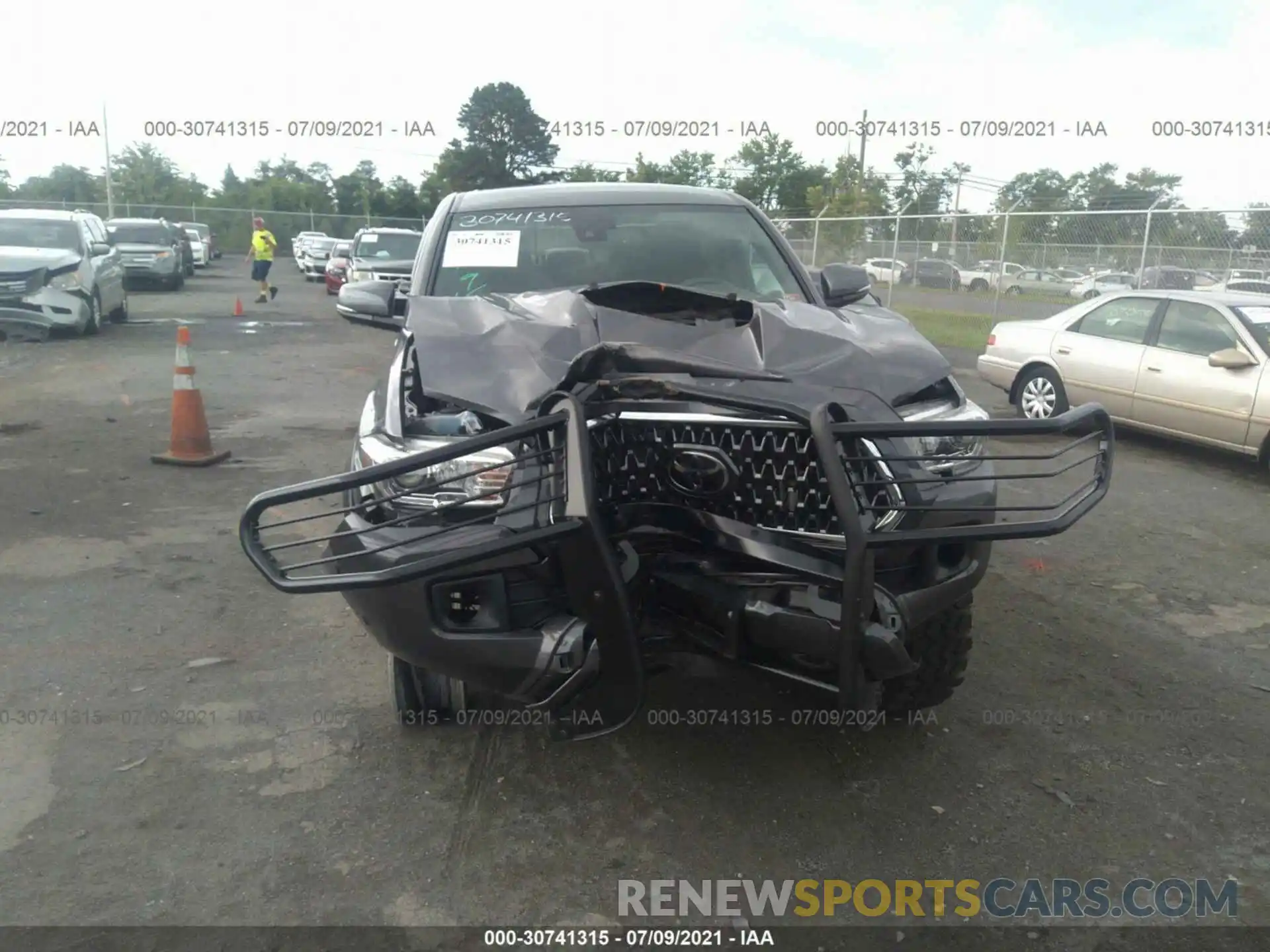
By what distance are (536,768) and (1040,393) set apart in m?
7.46

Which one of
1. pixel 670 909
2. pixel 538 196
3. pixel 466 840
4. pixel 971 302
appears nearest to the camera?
pixel 670 909

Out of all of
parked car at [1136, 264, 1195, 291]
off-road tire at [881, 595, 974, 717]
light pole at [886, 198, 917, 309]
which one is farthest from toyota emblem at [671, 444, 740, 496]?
light pole at [886, 198, 917, 309]

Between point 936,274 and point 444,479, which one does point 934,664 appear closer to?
point 444,479

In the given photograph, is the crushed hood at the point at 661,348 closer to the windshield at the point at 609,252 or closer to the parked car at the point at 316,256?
the windshield at the point at 609,252

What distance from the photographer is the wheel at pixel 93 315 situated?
14.1 m

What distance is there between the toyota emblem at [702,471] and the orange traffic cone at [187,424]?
18.0 feet

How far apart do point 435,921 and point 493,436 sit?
49.8 inches

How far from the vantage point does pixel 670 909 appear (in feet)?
8.85

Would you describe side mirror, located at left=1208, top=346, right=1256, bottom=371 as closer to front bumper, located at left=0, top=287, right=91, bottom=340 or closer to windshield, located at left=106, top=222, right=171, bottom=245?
front bumper, located at left=0, top=287, right=91, bottom=340

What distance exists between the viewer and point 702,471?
2.69 m

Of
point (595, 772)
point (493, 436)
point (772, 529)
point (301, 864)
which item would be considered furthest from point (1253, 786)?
point (301, 864)

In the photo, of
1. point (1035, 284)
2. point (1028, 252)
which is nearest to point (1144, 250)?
point (1035, 284)

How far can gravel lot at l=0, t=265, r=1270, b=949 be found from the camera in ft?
9.18

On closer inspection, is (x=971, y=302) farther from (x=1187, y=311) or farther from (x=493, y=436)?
(x=493, y=436)
